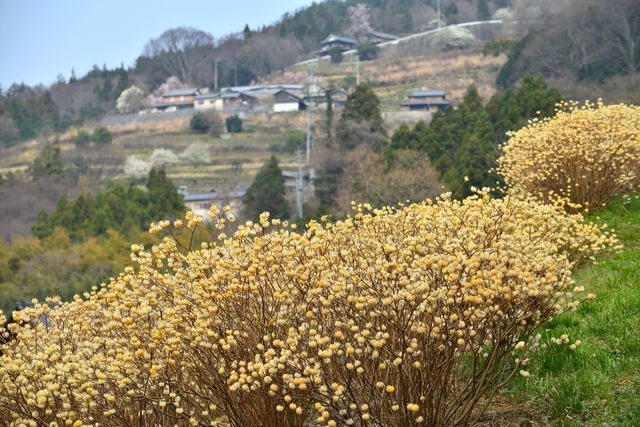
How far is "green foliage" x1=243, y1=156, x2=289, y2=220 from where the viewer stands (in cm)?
3017

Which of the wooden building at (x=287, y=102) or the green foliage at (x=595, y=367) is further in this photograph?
the wooden building at (x=287, y=102)

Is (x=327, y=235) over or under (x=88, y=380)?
over

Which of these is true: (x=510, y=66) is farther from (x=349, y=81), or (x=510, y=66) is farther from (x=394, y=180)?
(x=349, y=81)

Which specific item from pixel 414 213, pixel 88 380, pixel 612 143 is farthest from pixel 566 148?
pixel 88 380

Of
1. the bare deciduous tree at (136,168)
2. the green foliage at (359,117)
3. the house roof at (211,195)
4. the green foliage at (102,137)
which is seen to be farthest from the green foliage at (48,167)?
the green foliage at (359,117)

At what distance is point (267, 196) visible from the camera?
30219mm

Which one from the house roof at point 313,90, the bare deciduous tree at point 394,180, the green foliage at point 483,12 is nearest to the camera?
the bare deciduous tree at point 394,180

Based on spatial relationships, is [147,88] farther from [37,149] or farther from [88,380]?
[88,380]

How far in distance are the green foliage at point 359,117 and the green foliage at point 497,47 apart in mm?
25235

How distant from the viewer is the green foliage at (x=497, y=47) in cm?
5478

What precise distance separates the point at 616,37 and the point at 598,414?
34425 mm

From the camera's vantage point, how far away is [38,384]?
3846 millimetres

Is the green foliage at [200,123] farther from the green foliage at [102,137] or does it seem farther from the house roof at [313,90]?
the house roof at [313,90]

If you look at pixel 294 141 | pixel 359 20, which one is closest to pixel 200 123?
pixel 294 141
